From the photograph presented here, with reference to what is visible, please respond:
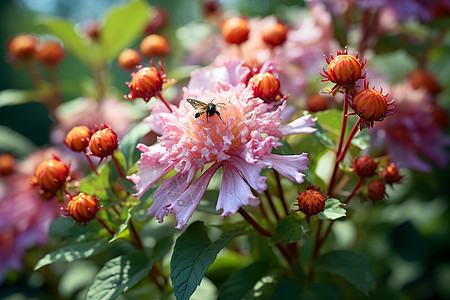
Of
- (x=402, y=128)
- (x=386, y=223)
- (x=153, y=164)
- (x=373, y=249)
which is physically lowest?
(x=373, y=249)

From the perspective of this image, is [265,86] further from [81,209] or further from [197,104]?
[81,209]

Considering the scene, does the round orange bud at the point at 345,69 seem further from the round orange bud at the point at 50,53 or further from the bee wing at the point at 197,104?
the round orange bud at the point at 50,53

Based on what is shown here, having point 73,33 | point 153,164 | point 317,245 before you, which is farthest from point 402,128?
point 73,33

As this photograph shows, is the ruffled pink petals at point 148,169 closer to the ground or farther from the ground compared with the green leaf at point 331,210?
farther from the ground

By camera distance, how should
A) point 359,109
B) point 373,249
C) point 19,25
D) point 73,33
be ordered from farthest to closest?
point 19,25, point 373,249, point 73,33, point 359,109

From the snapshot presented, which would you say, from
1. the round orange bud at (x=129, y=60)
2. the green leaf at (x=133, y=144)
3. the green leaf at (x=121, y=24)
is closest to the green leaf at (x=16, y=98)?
the green leaf at (x=121, y=24)

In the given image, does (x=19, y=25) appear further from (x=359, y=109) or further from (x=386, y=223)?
(x=359, y=109)
